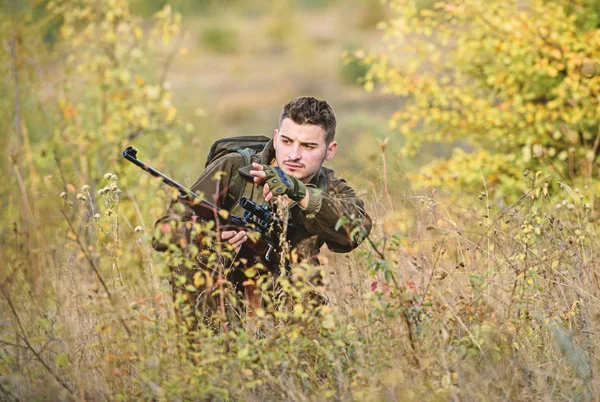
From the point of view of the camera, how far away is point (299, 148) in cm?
380

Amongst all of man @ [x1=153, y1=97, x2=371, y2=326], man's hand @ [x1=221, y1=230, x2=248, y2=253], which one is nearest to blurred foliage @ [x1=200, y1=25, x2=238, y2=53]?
man @ [x1=153, y1=97, x2=371, y2=326]

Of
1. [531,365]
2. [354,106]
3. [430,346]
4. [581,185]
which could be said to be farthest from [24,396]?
[354,106]

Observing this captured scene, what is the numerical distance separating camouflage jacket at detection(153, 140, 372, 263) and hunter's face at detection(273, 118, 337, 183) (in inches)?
3.5

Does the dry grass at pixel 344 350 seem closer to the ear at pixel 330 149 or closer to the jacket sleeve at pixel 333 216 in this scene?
the jacket sleeve at pixel 333 216

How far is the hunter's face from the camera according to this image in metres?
3.77

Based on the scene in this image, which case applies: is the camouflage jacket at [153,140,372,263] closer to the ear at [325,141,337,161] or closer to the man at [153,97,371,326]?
the man at [153,97,371,326]

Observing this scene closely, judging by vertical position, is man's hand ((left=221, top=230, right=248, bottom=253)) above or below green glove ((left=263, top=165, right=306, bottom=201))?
below

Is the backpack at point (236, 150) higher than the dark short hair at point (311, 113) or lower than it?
lower

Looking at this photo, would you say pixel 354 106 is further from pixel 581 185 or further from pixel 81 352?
pixel 81 352

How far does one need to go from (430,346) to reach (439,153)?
12.8 metres

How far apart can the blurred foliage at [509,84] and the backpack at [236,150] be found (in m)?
3.34

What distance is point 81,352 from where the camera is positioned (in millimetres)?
3303

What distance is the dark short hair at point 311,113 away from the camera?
12.5ft

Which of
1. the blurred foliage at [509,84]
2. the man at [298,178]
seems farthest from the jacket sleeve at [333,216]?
the blurred foliage at [509,84]
